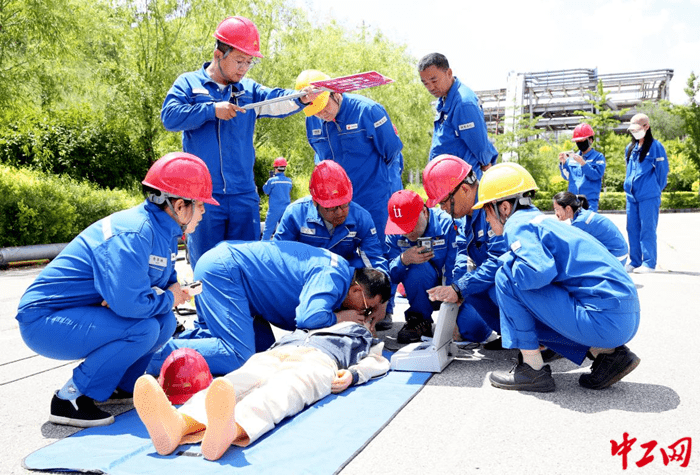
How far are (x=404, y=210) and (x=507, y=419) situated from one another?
6.55ft

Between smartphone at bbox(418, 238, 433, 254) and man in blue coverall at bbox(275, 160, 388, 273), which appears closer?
man in blue coverall at bbox(275, 160, 388, 273)

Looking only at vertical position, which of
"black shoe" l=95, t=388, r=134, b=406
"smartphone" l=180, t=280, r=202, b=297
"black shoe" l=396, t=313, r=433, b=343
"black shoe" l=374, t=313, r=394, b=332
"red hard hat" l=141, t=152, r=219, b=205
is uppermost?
"red hard hat" l=141, t=152, r=219, b=205

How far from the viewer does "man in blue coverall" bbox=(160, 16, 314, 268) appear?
4.46 meters

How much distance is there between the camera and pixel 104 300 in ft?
10.4

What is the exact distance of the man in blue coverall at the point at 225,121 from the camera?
14.6 ft

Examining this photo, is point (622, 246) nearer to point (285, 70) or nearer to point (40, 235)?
point (40, 235)

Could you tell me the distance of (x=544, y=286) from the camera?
3312mm

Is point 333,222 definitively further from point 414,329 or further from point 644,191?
point 644,191

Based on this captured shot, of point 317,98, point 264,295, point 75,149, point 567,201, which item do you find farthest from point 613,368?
point 75,149

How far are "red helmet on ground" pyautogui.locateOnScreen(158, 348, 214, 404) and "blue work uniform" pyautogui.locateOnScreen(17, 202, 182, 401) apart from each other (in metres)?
0.19

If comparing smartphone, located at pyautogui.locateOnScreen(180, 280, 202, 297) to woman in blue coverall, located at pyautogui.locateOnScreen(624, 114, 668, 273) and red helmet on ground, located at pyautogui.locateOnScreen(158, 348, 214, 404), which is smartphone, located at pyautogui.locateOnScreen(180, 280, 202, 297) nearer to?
red helmet on ground, located at pyautogui.locateOnScreen(158, 348, 214, 404)

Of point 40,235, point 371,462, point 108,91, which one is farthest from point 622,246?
point 108,91

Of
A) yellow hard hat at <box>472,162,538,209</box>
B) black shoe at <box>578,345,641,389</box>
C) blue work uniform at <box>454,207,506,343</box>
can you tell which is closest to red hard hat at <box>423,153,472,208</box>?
blue work uniform at <box>454,207,506,343</box>

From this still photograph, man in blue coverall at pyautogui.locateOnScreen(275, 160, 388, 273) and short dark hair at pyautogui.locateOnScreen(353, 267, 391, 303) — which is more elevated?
man in blue coverall at pyautogui.locateOnScreen(275, 160, 388, 273)
